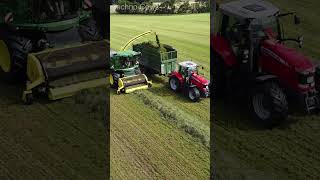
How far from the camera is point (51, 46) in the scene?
8.19 metres

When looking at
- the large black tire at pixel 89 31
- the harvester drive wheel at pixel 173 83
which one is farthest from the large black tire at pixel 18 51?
the harvester drive wheel at pixel 173 83

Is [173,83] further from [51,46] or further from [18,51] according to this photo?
[18,51]

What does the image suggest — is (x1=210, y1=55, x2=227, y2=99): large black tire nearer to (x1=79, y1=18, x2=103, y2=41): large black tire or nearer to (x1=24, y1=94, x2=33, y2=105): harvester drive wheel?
(x1=79, y1=18, x2=103, y2=41): large black tire

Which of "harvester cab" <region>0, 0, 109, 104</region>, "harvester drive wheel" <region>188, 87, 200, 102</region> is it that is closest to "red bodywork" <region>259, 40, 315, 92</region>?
"harvester drive wheel" <region>188, 87, 200, 102</region>

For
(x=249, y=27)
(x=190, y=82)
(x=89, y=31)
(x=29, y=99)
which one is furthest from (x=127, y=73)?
(x=89, y=31)

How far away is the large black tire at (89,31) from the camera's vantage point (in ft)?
28.5

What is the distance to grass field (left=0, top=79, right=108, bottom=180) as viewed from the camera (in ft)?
17.9

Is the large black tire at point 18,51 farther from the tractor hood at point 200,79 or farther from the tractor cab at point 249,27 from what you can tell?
the tractor cab at point 249,27

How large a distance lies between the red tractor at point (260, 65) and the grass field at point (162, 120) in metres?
0.38

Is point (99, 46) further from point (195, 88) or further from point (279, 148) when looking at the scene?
point (279, 148)

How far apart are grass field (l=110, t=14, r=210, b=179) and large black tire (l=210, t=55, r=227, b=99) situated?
0.54 feet

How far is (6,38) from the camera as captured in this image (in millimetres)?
8109

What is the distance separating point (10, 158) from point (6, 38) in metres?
3.17

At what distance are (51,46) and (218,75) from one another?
3.24 m
